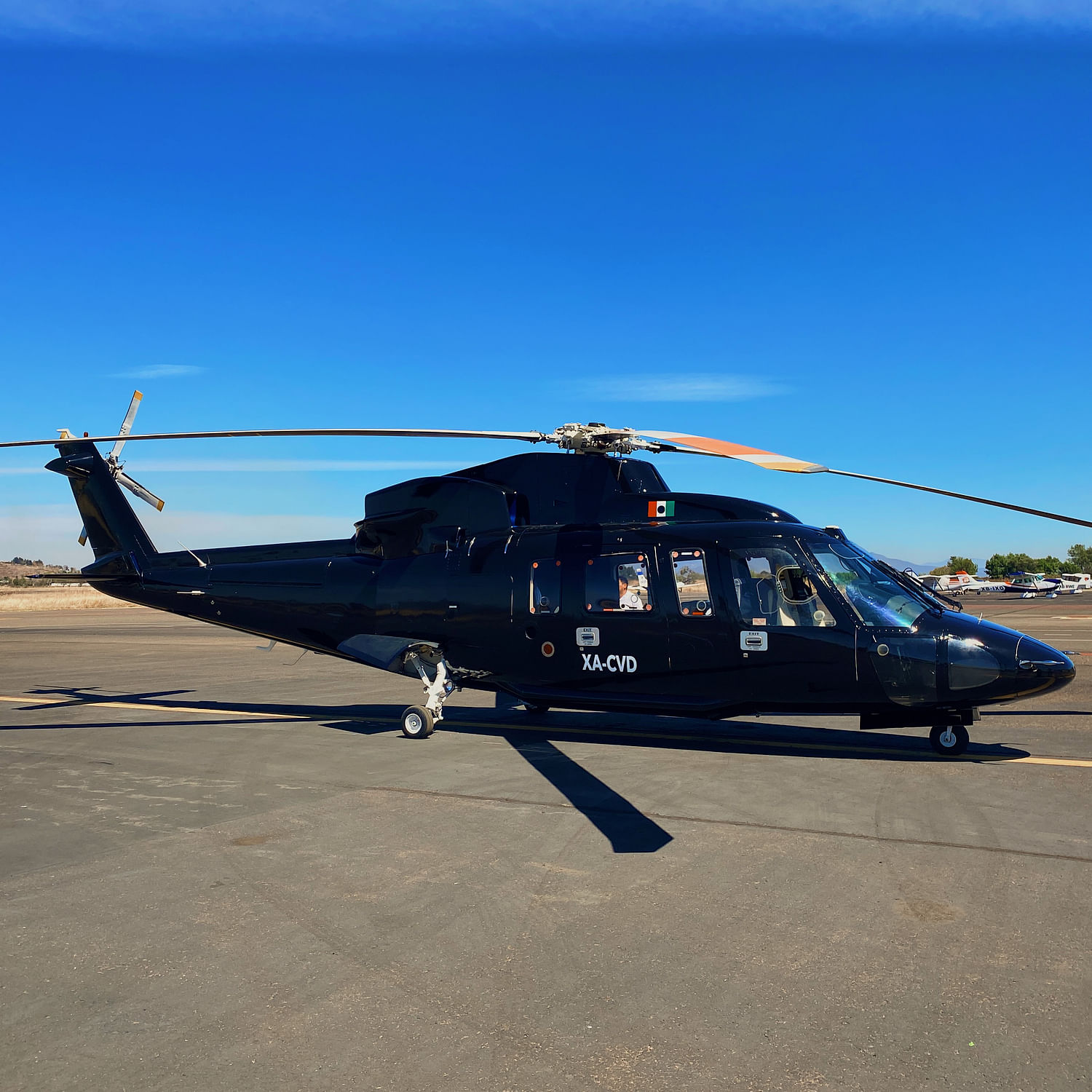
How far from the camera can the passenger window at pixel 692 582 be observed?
36.1 feet

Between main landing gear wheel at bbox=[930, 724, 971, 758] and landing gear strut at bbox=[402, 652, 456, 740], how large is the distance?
20.6 feet

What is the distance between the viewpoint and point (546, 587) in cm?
1201

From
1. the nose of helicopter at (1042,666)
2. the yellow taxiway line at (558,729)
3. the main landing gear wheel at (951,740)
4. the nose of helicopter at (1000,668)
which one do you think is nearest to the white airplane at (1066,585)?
the yellow taxiway line at (558,729)

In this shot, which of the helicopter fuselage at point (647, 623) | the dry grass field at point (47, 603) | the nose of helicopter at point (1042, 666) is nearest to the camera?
the nose of helicopter at point (1042, 666)

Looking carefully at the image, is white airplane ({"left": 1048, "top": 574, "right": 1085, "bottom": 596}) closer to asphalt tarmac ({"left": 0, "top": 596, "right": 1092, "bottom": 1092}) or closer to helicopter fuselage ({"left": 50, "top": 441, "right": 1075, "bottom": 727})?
helicopter fuselage ({"left": 50, "top": 441, "right": 1075, "bottom": 727})

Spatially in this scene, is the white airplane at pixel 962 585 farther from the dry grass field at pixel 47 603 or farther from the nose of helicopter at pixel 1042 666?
the nose of helicopter at pixel 1042 666

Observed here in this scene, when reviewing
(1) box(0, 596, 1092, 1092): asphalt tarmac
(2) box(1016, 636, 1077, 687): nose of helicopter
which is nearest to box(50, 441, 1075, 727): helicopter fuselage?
(2) box(1016, 636, 1077, 687): nose of helicopter

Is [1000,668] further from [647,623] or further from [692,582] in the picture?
[647,623]

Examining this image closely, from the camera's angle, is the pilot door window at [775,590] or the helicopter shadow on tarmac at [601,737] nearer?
the helicopter shadow on tarmac at [601,737]

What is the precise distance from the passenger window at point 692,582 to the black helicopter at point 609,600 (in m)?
0.02

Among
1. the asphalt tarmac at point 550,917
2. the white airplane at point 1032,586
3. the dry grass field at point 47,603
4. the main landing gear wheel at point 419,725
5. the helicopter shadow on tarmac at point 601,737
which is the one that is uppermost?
the white airplane at point 1032,586

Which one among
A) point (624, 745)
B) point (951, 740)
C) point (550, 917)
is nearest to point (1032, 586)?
point (951, 740)

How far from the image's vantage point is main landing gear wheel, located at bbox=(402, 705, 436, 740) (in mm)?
12164

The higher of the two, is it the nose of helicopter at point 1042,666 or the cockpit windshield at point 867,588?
the cockpit windshield at point 867,588
